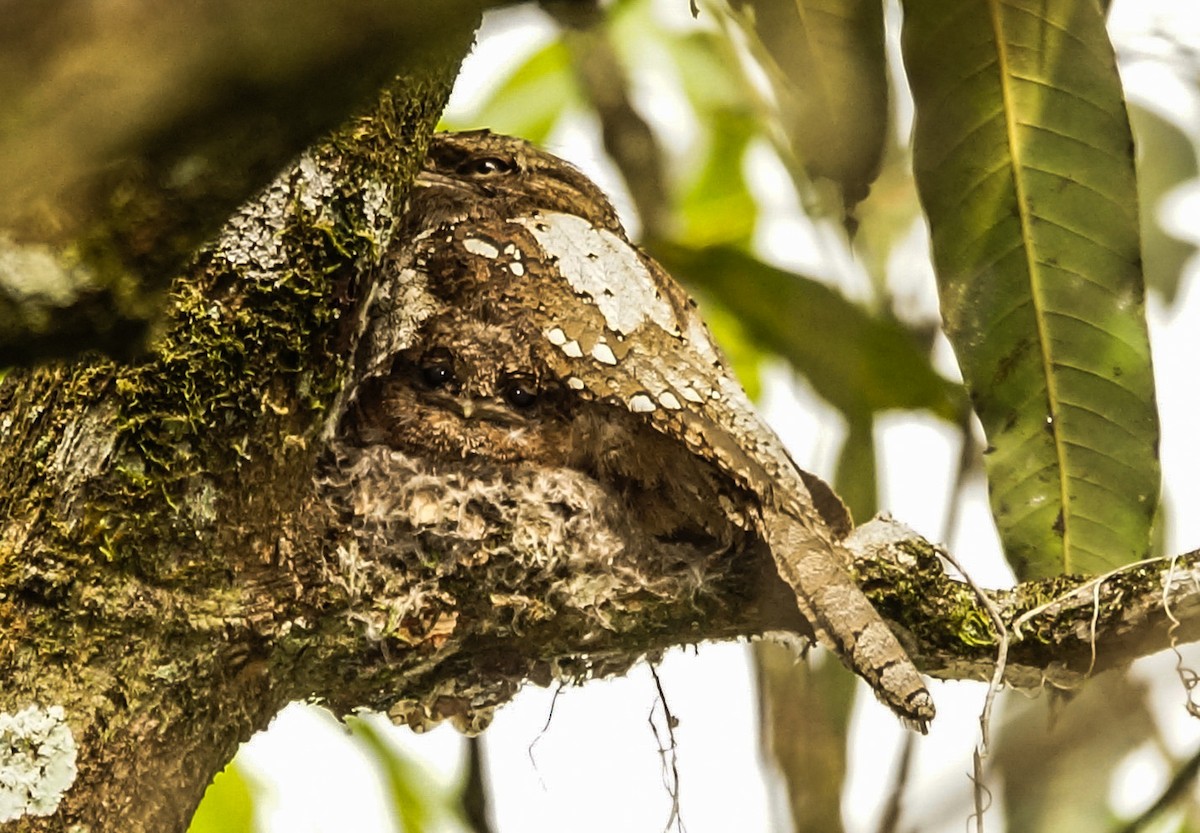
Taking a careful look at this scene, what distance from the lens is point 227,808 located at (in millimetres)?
2717

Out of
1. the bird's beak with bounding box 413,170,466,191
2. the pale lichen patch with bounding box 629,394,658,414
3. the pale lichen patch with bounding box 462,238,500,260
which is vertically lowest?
the pale lichen patch with bounding box 629,394,658,414

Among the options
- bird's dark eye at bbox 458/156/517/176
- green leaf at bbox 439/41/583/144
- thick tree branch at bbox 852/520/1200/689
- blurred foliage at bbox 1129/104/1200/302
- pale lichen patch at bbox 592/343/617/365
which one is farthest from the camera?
green leaf at bbox 439/41/583/144

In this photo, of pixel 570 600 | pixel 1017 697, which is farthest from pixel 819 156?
pixel 1017 697

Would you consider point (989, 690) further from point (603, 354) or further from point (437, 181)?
point (437, 181)

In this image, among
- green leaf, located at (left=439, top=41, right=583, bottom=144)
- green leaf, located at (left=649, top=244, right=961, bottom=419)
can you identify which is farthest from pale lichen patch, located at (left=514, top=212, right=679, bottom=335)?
green leaf, located at (left=439, top=41, right=583, bottom=144)

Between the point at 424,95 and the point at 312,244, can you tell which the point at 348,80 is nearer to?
the point at 312,244

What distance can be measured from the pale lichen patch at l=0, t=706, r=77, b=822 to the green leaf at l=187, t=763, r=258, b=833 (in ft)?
4.43

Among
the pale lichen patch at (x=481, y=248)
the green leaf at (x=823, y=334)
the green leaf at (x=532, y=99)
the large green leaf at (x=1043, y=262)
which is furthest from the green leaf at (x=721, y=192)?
the large green leaf at (x=1043, y=262)

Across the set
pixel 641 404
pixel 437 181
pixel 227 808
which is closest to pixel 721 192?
pixel 437 181

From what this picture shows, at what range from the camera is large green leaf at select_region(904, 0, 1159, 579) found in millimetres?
1627

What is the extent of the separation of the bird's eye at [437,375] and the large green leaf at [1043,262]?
2.64ft

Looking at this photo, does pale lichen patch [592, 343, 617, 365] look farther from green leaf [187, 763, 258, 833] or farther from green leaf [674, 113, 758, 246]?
green leaf [187, 763, 258, 833]

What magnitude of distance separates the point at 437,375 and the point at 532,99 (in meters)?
1.32

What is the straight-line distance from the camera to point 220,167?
65 centimetres
